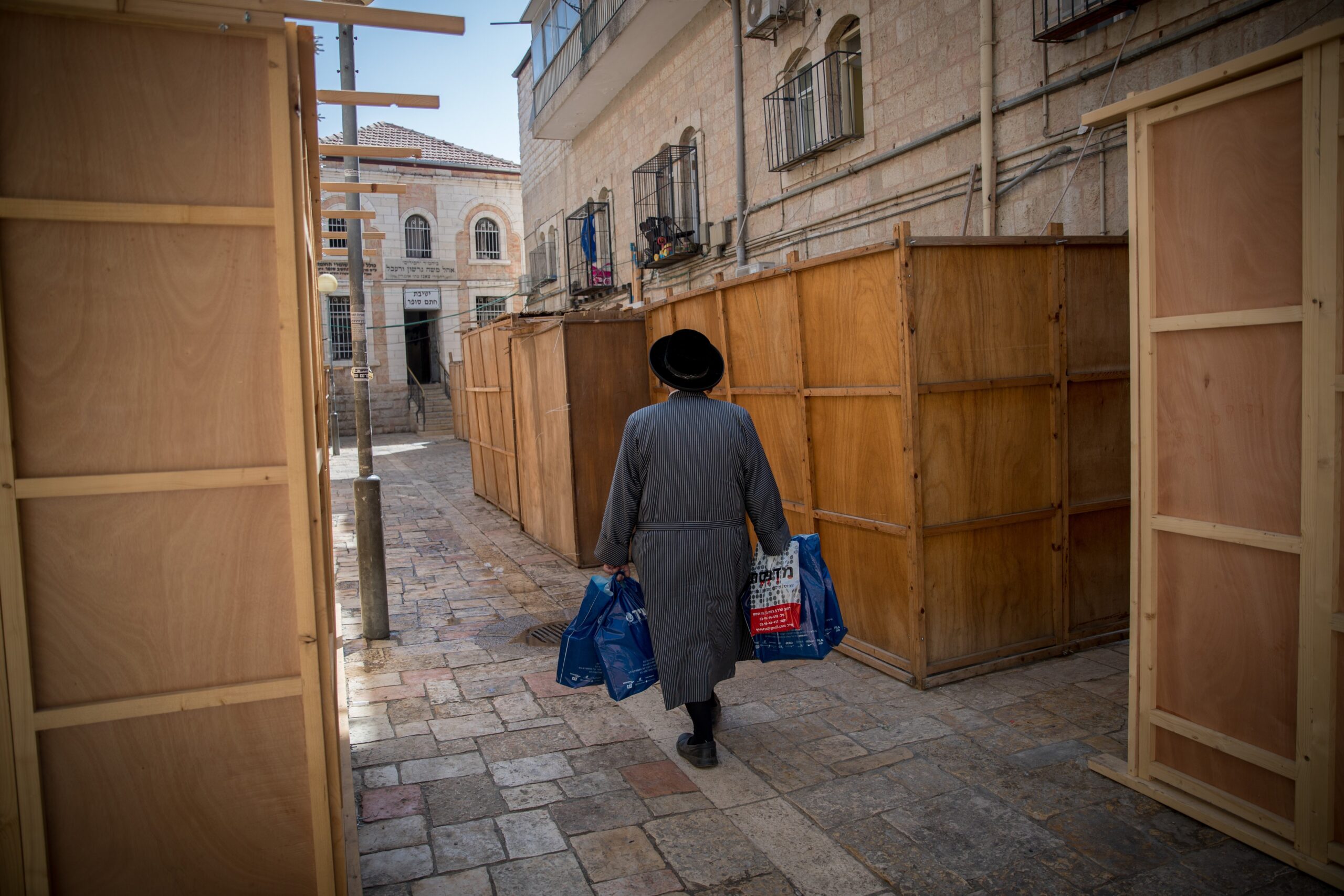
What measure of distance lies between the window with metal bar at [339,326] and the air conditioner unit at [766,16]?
21.9 m

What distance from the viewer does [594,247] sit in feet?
57.6

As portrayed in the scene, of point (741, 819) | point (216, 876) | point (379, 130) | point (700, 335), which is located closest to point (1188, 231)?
point (700, 335)

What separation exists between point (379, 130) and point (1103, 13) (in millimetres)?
30954

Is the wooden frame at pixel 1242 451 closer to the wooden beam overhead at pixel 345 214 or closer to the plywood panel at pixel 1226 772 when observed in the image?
the plywood panel at pixel 1226 772

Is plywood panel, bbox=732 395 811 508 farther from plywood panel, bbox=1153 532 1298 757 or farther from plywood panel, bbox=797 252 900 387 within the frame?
plywood panel, bbox=1153 532 1298 757

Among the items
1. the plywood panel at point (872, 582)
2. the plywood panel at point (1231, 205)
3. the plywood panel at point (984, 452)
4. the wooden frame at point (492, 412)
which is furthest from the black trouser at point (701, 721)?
the wooden frame at point (492, 412)

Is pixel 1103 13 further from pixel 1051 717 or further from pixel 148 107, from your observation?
pixel 148 107

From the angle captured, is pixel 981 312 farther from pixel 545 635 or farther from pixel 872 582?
pixel 545 635

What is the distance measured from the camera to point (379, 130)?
1278 inches

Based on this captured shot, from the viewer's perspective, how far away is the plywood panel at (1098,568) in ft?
17.8

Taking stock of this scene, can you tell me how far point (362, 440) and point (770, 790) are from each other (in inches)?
162

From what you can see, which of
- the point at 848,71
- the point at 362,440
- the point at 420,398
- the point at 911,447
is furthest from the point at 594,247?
the point at 420,398

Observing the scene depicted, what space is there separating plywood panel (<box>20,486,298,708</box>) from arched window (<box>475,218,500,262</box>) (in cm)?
3195

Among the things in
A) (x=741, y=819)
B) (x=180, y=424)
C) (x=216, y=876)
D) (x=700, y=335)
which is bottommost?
(x=741, y=819)
